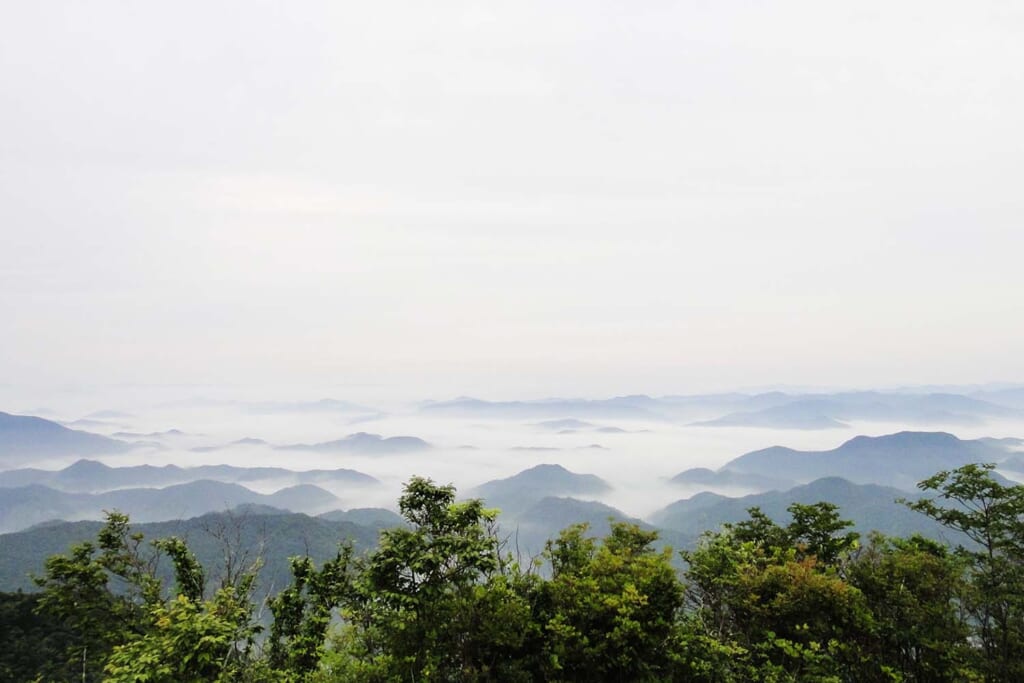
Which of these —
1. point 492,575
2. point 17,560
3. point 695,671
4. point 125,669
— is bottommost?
point 17,560

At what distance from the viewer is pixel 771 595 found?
49.2 ft

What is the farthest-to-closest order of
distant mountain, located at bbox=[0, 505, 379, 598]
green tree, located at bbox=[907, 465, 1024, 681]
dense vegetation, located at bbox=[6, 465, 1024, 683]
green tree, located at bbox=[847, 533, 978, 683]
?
distant mountain, located at bbox=[0, 505, 379, 598], green tree, located at bbox=[847, 533, 978, 683], green tree, located at bbox=[907, 465, 1024, 681], dense vegetation, located at bbox=[6, 465, 1024, 683]

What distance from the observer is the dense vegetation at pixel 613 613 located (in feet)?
40.0

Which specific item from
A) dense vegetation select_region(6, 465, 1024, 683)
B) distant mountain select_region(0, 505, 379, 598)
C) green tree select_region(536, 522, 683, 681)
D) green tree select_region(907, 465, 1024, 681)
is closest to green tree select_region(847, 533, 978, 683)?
dense vegetation select_region(6, 465, 1024, 683)

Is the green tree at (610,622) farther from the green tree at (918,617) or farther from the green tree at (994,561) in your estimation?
the green tree at (994,561)

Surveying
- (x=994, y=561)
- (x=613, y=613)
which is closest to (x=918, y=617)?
(x=994, y=561)

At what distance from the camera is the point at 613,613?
497 inches

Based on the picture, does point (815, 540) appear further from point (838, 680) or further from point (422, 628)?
point (422, 628)

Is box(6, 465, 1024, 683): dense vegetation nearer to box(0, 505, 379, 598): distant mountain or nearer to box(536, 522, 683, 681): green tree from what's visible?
box(536, 522, 683, 681): green tree

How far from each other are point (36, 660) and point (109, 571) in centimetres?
4251

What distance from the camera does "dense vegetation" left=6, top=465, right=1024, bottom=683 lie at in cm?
1218

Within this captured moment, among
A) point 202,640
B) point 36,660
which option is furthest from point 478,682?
point 36,660

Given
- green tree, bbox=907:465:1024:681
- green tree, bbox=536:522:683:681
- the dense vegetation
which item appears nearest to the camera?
the dense vegetation

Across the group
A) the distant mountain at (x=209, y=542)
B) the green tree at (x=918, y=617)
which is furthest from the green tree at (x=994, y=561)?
the distant mountain at (x=209, y=542)
